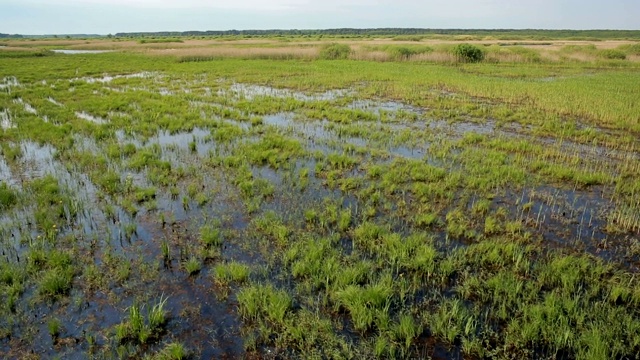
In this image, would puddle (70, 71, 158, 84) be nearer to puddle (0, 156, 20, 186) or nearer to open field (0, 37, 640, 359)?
open field (0, 37, 640, 359)

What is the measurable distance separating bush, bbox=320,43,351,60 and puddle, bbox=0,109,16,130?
34699 millimetres

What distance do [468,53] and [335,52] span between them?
1543cm

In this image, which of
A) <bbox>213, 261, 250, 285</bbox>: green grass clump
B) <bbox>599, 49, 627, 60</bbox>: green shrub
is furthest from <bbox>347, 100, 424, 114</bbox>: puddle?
<bbox>599, 49, 627, 60</bbox>: green shrub

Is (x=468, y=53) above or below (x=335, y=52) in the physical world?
below

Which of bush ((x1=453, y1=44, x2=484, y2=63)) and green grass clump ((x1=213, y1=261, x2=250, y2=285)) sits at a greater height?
bush ((x1=453, y1=44, x2=484, y2=63))

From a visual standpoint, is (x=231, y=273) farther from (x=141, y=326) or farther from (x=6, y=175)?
(x=6, y=175)

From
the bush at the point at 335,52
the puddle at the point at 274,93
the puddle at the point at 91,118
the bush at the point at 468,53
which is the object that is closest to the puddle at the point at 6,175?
the puddle at the point at 91,118

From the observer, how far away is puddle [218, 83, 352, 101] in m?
21.8

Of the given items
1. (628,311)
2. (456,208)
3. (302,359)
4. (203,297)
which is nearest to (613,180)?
(456,208)

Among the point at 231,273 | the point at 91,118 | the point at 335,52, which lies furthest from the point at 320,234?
the point at 335,52

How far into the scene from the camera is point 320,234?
23.8ft

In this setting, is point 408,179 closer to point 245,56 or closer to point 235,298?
point 235,298

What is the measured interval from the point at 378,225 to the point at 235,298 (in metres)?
3.24

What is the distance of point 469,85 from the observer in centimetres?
2439
